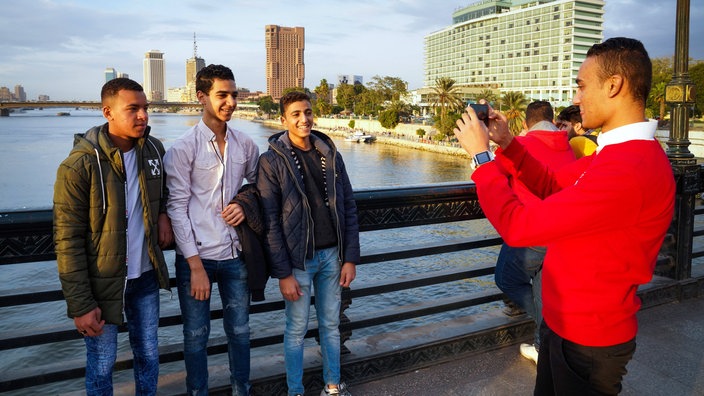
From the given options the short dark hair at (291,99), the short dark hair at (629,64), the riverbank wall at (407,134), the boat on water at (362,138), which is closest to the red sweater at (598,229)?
the short dark hair at (629,64)

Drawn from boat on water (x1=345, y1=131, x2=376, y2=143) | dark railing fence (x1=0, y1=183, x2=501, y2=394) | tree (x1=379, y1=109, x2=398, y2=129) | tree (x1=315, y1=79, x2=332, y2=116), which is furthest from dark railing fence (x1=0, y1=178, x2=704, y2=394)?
tree (x1=315, y1=79, x2=332, y2=116)

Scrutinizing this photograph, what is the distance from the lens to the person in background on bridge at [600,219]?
4.88 ft

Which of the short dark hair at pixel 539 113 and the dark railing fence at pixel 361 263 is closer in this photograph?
the dark railing fence at pixel 361 263

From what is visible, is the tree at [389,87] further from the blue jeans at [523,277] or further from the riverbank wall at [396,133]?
the blue jeans at [523,277]

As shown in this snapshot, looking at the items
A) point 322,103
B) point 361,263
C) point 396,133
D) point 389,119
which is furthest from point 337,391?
point 322,103

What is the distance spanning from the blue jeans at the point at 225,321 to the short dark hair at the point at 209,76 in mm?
933

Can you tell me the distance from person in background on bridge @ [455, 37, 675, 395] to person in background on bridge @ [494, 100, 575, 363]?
4.63 feet

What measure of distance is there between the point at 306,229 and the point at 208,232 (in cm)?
51

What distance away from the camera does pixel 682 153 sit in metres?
4.39

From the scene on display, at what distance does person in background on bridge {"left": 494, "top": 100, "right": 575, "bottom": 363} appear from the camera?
10.3 ft

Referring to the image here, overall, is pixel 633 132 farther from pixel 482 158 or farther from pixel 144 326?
pixel 144 326

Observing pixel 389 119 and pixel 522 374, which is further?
pixel 389 119

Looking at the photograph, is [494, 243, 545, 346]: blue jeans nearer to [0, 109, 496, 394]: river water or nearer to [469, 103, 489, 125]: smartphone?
[0, 109, 496, 394]: river water

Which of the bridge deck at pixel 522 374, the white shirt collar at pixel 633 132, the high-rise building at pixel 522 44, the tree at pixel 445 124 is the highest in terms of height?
the high-rise building at pixel 522 44
